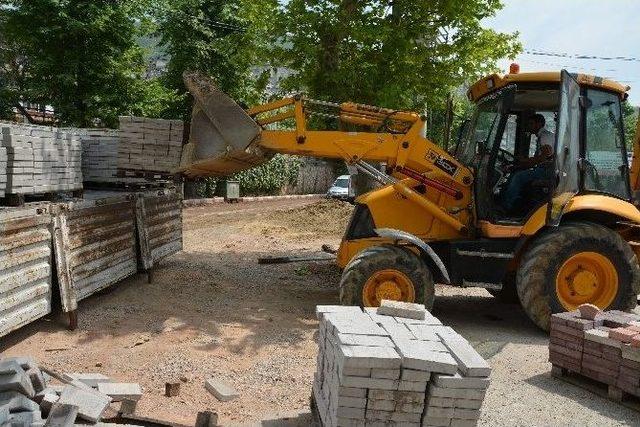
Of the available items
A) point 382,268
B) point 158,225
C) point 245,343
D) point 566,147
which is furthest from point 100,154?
point 566,147

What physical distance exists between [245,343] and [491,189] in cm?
381

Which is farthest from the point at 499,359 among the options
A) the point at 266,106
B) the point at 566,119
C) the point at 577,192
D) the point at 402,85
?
the point at 402,85

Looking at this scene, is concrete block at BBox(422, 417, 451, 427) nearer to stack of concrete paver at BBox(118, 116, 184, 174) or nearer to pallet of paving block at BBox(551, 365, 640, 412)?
pallet of paving block at BBox(551, 365, 640, 412)

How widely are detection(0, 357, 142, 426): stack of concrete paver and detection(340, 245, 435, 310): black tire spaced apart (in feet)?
11.0

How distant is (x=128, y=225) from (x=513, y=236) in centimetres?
546

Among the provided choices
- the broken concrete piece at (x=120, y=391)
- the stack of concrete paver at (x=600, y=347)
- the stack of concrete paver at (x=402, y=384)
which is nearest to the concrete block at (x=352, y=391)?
the stack of concrete paver at (x=402, y=384)

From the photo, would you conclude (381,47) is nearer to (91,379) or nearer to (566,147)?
(566,147)

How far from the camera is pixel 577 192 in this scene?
797cm

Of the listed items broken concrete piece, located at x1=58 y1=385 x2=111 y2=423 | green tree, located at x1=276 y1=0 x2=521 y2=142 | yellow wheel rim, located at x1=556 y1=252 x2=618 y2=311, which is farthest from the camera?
green tree, located at x1=276 y1=0 x2=521 y2=142

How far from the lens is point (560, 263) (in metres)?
7.76

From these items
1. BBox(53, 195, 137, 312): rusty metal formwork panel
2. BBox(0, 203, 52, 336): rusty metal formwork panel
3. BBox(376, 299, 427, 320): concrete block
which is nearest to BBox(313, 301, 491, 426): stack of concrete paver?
BBox(376, 299, 427, 320): concrete block

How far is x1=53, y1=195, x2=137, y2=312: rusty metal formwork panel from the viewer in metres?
7.03

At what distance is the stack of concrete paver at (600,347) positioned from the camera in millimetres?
5746

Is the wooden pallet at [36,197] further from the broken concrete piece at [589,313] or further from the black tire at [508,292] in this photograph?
the black tire at [508,292]
